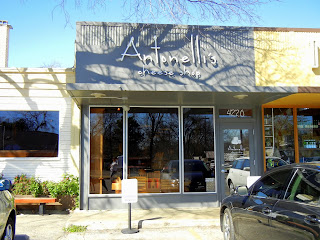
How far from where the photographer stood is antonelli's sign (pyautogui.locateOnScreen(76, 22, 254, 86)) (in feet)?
26.9

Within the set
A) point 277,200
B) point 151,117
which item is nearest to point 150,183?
point 151,117

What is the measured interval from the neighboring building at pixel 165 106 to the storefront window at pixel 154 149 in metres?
0.03

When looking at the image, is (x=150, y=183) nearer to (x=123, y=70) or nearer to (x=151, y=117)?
(x=151, y=117)

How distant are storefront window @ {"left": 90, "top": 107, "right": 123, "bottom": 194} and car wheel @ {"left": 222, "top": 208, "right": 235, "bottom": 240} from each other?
385 centimetres

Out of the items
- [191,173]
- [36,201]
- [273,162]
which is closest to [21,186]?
[36,201]

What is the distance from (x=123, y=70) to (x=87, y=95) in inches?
47.2

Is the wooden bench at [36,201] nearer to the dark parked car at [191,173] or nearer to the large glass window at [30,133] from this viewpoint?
the large glass window at [30,133]

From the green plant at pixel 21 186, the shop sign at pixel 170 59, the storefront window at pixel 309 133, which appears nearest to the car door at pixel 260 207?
the shop sign at pixel 170 59

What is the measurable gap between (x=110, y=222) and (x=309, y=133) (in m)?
7.06

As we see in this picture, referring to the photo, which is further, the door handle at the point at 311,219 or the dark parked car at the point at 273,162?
the dark parked car at the point at 273,162

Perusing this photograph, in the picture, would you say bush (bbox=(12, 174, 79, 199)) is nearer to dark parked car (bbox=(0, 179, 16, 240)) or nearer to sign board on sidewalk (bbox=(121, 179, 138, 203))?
sign board on sidewalk (bbox=(121, 179, 138, 203))

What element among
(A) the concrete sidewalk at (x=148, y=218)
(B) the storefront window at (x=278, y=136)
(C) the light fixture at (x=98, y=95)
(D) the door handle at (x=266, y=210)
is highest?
(C) the light fixture at (x=98, y=95)

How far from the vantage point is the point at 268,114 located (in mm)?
9891

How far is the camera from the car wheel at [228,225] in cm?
517
